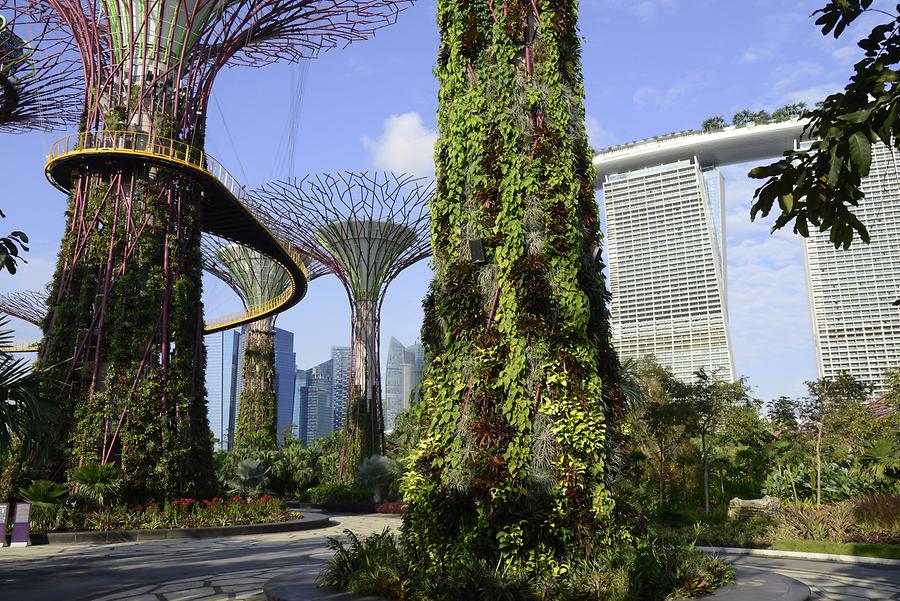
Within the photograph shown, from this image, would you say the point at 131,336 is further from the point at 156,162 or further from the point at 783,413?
the point at 783,413

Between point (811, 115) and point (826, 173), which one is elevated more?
point (811, 115)

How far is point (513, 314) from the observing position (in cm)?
855

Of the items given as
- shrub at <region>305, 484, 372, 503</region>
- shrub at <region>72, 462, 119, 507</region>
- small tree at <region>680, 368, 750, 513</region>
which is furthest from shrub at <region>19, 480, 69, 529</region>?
small tree at <region>680, 368, 750, 513</region>

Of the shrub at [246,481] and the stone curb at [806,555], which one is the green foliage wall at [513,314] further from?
the shrub at [246,481]

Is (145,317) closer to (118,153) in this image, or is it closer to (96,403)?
(96,403)

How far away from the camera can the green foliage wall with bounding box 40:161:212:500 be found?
19.3m

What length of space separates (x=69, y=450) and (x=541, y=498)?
52.2ft

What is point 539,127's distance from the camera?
30.1 feet

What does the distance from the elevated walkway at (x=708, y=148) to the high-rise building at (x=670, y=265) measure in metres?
2.51

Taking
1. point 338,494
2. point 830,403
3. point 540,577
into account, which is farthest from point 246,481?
point 830,403

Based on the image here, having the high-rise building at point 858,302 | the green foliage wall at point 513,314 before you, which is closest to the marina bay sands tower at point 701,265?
the high-rise building at point 858,302

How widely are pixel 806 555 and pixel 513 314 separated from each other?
9870 mm

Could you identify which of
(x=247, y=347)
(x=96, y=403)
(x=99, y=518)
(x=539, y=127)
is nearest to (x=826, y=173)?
(x=539, y=127)

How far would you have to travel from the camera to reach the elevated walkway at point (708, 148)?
133375 mm
